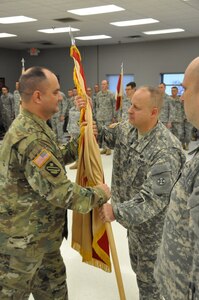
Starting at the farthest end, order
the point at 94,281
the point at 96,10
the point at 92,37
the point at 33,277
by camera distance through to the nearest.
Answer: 1. the point at 92,37
2. the point at 96,10
3. the point at 94,281
4. the point at 33,277

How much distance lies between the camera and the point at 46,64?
15922mm

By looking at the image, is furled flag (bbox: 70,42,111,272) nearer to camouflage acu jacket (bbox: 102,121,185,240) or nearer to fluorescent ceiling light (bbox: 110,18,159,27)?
camouflage acu jacket (bbox: 102,121,185,240)

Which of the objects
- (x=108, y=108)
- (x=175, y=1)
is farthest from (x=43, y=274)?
(x=108, y=108)

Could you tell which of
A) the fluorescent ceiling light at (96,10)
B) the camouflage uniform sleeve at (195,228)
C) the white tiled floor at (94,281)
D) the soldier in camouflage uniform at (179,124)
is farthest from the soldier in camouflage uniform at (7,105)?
the camouflage uniform sleeve at (195,228)

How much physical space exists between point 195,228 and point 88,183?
106cm

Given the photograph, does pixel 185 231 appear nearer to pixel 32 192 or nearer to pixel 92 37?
pixel 32 192

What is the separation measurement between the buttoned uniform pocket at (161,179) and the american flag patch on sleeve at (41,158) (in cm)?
54

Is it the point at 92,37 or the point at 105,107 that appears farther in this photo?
the point at 92,37

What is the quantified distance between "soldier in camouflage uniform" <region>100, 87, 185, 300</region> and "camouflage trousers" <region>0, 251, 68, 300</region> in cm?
41

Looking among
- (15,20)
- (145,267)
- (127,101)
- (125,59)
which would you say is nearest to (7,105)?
(15,20)

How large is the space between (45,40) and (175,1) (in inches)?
262

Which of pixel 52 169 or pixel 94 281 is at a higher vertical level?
pixel 52 169

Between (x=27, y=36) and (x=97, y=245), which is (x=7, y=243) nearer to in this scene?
(x=97, y=245)

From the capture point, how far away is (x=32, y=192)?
5.82 feet
